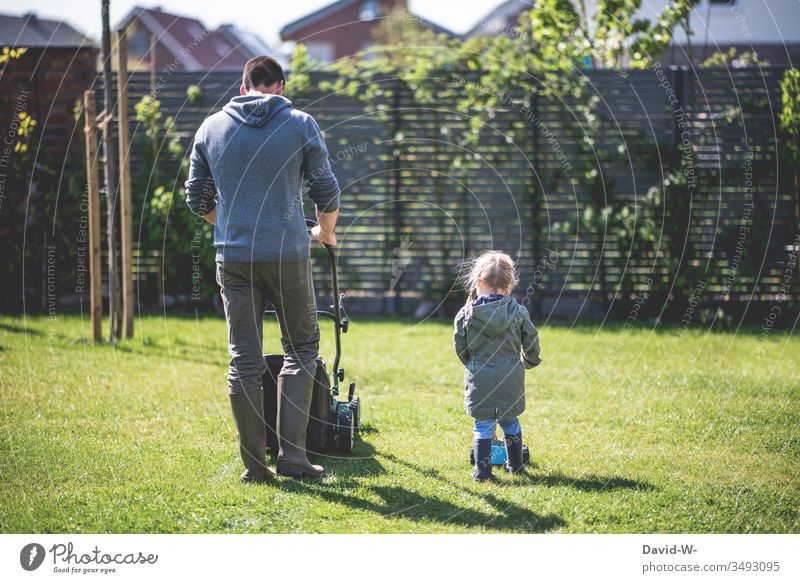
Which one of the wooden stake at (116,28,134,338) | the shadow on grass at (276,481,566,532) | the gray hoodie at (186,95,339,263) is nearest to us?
the shadow on grass at (276,481,566,532)

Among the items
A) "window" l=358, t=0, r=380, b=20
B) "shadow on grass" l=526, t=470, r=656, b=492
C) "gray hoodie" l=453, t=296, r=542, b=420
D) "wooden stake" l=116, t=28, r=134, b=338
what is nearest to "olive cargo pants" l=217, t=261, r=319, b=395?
"gray hoodie" l=453, t=296, r=542, b=420

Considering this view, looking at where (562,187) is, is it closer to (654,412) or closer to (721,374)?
(721,374)

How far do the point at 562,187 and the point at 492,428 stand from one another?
241 inches

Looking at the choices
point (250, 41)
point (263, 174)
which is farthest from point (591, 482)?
point (250, 41)

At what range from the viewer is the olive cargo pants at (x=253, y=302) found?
458 centimetres

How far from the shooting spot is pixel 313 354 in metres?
4.81

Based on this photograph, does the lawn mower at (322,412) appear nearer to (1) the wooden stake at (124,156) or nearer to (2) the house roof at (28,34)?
(1) the wooden stake at (124,156)

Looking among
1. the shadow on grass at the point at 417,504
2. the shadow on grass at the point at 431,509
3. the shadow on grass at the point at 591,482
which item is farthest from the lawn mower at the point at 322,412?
the shadow on grass at the point at 591,482

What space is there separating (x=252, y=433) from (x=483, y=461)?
1237 mm

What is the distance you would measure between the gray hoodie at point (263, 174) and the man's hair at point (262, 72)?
0.46 ft

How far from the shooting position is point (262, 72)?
4664 mm

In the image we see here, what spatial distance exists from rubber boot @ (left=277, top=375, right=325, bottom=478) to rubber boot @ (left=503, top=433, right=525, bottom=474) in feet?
3.62

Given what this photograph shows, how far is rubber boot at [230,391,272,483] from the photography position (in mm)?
4629

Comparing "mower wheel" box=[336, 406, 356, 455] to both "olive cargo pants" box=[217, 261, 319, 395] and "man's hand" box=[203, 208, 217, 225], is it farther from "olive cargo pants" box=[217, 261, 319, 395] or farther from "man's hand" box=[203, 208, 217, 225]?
"man's hand" box=[203, 208, 217, 225]
